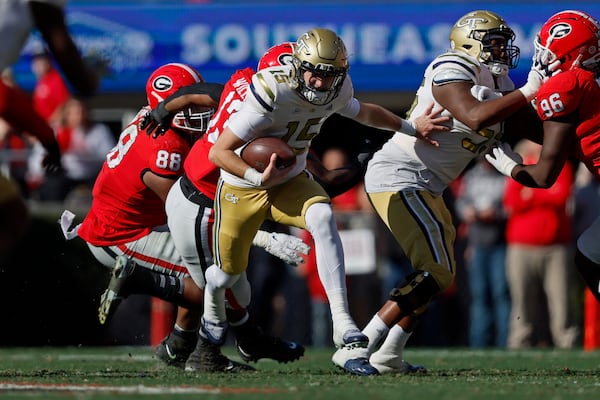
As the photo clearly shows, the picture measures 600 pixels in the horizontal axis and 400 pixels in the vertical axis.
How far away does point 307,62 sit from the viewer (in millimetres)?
6160

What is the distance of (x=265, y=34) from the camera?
12547 mm

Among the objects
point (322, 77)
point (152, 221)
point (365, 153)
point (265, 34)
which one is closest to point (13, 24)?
point (322, 77)

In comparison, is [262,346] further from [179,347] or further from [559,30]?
[559,30]

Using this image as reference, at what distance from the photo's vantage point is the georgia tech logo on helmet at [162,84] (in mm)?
7449

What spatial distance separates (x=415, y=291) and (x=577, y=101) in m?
1.33

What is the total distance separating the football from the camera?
20.4 ft

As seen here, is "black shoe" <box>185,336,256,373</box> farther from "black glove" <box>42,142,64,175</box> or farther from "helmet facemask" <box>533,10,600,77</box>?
"helmet facemask" <box>533,10,600,77</box>

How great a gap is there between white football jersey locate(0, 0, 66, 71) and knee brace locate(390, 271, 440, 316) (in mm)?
2445

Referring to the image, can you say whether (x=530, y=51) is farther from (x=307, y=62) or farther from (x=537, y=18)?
(x=307, y=62)

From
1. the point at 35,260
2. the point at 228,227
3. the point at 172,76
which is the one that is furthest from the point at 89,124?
the point at 228,227

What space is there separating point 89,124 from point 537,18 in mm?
4619

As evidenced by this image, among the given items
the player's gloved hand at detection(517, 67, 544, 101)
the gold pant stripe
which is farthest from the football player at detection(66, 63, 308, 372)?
the player's gloved hand at detection(517, 67, 544, 101)

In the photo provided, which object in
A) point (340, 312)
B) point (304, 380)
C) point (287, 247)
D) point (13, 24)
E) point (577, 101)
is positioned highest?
point (13, 24)

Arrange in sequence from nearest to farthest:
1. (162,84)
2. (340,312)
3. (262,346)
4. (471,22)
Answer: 1. (340,312)
2. (471,22)
3. (262,346)
4. (162,84)
